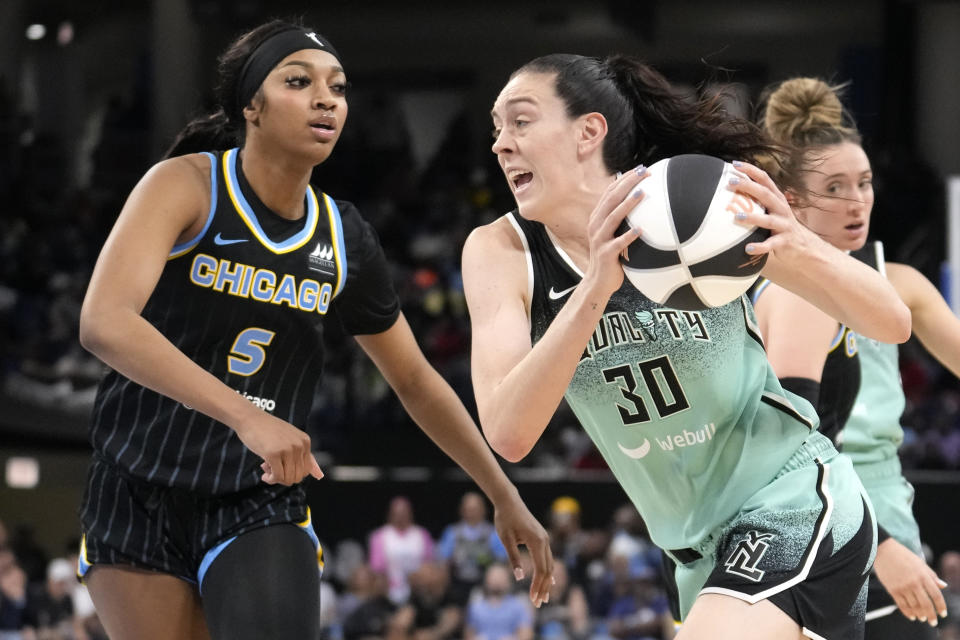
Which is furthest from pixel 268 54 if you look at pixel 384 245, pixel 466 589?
pixel 384 245

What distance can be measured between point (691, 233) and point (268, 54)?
1398mm

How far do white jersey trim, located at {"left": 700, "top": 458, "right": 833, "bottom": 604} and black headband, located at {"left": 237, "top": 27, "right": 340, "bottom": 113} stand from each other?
1688 millimetres

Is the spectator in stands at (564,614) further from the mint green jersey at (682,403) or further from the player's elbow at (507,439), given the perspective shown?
the player's elbow at (507,439)

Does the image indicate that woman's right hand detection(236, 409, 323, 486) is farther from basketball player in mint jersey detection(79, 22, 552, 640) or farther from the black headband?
the black headband

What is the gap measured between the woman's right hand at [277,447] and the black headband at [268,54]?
0.97m

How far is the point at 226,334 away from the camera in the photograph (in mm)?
3217

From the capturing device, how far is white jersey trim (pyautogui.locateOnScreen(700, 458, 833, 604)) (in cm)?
265

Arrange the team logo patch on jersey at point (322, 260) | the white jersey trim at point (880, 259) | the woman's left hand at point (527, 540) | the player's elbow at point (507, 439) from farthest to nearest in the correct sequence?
the white jersey trim at point (880, 259) < the woman's left hand at point (527, 540) < the team logo patch on jersey at point (322, 260) < the player's elbow at point (507, 439)

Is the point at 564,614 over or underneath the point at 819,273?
underneath

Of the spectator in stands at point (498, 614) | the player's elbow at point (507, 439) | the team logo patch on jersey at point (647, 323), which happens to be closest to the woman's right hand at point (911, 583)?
the team logo patch on jersey at point (647, 323)

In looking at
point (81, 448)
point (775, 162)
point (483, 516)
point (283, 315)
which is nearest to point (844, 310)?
point (775, 162)

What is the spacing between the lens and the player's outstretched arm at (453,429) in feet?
11.6

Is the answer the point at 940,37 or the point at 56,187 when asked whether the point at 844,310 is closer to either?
the point at 940,37

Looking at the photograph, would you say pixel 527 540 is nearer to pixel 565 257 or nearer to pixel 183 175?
pixel 565 257
